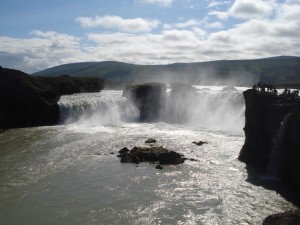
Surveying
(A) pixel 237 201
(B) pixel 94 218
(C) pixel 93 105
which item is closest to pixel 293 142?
(A) pixel 237 201

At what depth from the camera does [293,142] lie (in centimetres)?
2547

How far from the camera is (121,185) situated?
1093 inches

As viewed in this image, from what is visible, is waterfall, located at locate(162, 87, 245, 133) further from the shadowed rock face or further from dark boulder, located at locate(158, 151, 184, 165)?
the shadowed rock face

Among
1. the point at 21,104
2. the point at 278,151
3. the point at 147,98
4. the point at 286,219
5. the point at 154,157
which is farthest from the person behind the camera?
the point at 147,98

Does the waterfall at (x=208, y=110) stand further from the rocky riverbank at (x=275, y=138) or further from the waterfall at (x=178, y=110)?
the rocky riverbank at (x=275, y=138)

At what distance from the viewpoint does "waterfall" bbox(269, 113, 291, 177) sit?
27.5 m

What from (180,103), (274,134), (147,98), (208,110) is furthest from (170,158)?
(147,98)

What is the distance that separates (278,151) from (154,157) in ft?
37.3

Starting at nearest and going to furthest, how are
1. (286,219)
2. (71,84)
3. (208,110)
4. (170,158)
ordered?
Result: (286,219), (170,158), (208,110), (71,84)

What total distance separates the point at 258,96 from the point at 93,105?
36976mm

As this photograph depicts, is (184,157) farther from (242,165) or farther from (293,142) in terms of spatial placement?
(293,142)

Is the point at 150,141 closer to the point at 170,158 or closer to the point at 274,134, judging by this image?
the point at 170,158

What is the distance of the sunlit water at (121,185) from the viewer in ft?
72.7

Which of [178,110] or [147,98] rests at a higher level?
[147,98]
